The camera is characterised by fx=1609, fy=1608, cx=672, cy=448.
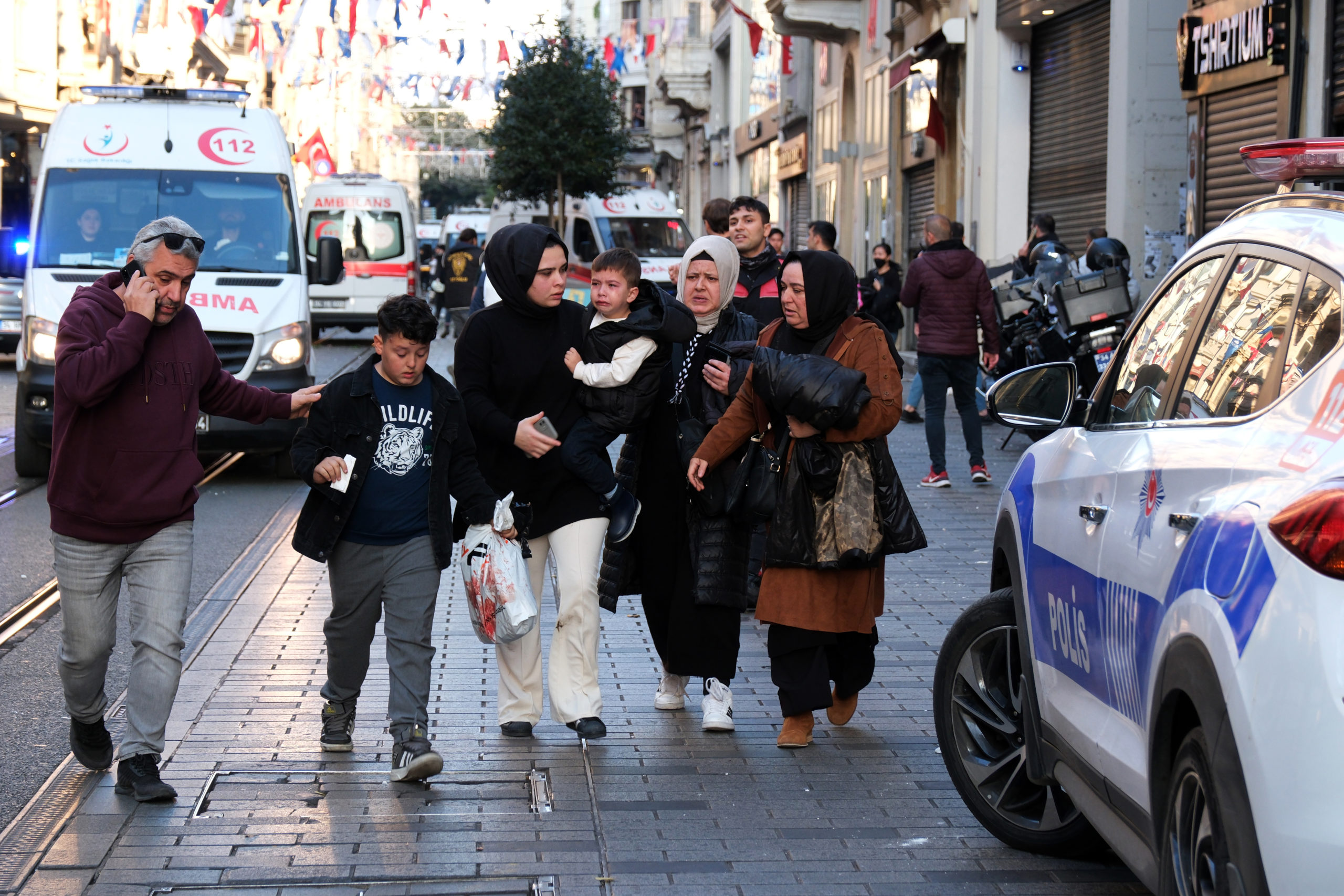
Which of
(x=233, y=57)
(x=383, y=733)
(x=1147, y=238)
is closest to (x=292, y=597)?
(x=383, y=733)

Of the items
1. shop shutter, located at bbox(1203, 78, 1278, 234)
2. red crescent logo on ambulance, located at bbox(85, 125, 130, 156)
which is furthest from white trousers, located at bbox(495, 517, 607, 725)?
shop shutter, located at bbox(1203, 78, 1278, 234)

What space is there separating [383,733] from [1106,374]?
113 inches

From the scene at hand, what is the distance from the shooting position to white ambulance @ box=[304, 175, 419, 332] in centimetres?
2711

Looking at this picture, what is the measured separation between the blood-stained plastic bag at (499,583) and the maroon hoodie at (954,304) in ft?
23.2

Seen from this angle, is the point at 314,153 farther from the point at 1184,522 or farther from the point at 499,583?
the point at 1184,522

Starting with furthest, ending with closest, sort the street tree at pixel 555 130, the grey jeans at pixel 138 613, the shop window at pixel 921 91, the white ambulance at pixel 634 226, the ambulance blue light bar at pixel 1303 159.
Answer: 1. the street tree at pixel 555 130
2. the white ambulance at pixel 634 226
3. the shop window at pixel 921 91
4. the grey jeans at pixel 138 613
5. the ambulance blue light bar at pixel 1303 159

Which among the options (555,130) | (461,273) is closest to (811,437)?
(461,273)

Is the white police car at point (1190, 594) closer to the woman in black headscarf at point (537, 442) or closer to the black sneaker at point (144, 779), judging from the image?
the woman in black headscarf at point (537, 442)

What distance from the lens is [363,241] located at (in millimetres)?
27953

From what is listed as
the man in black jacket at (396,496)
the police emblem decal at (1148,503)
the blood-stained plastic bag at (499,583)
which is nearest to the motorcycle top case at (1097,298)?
the blood-stained plastic bag at (499,583)

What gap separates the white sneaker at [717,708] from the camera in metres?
5.67

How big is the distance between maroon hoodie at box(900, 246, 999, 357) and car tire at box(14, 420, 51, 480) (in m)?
6.52

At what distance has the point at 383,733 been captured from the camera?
18.5 ft

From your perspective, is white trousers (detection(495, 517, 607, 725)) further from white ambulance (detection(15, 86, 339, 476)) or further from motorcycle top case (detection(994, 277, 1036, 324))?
motorcycle top case (detection(994, 277, 1036, 324))
